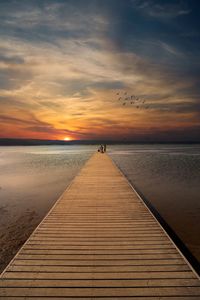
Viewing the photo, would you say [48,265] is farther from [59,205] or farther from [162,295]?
[59,205]

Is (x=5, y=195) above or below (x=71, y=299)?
below

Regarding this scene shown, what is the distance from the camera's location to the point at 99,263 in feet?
17.9

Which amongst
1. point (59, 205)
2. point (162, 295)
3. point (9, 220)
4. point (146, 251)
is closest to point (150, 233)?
point (146, 251)

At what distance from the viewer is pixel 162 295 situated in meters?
4.36

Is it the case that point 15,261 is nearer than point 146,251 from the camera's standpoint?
Yes

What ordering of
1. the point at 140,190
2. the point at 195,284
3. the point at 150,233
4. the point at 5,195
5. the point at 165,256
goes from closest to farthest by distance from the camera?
the point at 195,284
the point at 165,256
the point at 150,233
the point at 5,195
the point at 140,190

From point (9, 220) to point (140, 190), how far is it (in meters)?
10.4

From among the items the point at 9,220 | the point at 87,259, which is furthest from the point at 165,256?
the point at 9,220

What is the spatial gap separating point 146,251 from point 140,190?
1389 centimetres

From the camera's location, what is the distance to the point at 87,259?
18.5 feet

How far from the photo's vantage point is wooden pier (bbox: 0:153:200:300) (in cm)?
446

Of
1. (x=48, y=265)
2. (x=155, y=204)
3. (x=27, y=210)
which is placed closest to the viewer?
(x=48, y=265)

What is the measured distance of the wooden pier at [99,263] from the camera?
446 cm

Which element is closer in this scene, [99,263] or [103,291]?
[103,291]
